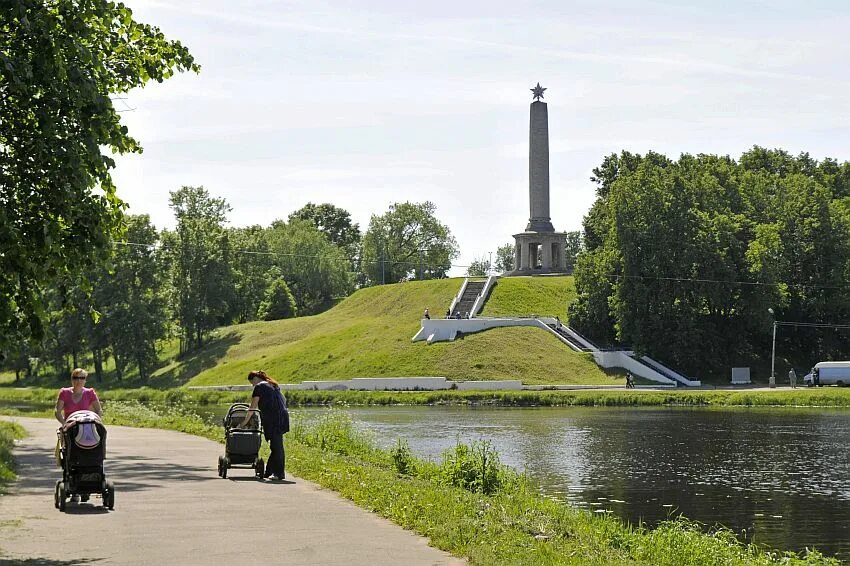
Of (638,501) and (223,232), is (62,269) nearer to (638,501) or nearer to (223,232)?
(638,501)

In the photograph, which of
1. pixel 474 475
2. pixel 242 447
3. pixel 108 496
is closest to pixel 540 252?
pixel 474 475

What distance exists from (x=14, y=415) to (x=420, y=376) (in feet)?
118

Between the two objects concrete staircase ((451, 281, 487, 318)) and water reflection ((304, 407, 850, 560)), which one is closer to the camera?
water reflection ((304, 407, 850, 560))

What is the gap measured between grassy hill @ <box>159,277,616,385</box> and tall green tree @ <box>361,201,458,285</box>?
30923 mm

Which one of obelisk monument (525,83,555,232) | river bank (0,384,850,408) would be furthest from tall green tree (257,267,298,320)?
river bank (0,384,850,408)

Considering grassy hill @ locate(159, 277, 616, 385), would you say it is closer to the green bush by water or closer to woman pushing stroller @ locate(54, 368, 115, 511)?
the green bush by water

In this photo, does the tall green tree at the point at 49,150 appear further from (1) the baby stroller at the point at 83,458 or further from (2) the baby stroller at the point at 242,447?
(2) the baby stroller at the point at 242,447

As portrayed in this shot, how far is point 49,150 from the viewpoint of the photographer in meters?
13.0

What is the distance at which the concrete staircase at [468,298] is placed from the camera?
9506cm

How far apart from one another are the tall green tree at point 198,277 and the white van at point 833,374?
53849mm

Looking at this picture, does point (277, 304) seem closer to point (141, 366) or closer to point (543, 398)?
point (141, 366)

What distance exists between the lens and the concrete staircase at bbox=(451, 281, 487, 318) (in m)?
95.1

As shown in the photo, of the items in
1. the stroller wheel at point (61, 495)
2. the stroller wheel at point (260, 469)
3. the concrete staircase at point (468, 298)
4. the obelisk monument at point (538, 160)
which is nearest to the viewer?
the stroller wheel at point (61, 495)

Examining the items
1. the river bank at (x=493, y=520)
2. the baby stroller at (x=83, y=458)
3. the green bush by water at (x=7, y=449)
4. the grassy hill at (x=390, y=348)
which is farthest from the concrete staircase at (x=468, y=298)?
the baby stroller at (x=83, y=458)
